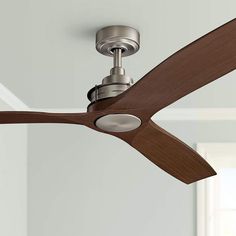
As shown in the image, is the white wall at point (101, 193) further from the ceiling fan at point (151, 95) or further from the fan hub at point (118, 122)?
the fan hub at point (118, 122)

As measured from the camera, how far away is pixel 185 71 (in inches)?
54.8

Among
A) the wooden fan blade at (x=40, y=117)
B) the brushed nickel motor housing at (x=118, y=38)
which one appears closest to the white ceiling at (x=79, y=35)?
the brushed nickel motor housing at (x=118, y=38)

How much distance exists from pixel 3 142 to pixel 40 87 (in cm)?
56

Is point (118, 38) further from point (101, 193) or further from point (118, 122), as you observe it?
point (101, 193)

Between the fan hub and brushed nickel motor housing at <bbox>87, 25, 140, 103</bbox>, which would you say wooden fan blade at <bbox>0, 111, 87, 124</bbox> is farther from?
brushed nickel motor housing at <bbox>87, 25, 140, 103</bbox>

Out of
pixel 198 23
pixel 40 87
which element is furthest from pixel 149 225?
pixel 198 23

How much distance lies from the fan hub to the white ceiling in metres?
0.39

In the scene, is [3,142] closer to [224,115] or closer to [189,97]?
[189,97]

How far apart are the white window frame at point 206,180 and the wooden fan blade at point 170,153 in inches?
55.6

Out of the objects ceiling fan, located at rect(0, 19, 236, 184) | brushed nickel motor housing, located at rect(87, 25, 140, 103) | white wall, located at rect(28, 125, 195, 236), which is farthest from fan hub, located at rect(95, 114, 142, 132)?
white wall, located at rect(28, 125, 195, 236)

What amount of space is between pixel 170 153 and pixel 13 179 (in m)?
1.65

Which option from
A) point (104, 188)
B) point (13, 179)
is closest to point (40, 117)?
point (13, 179)

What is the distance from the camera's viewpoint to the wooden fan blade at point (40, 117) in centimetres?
169

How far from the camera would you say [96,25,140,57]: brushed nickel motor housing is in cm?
200
